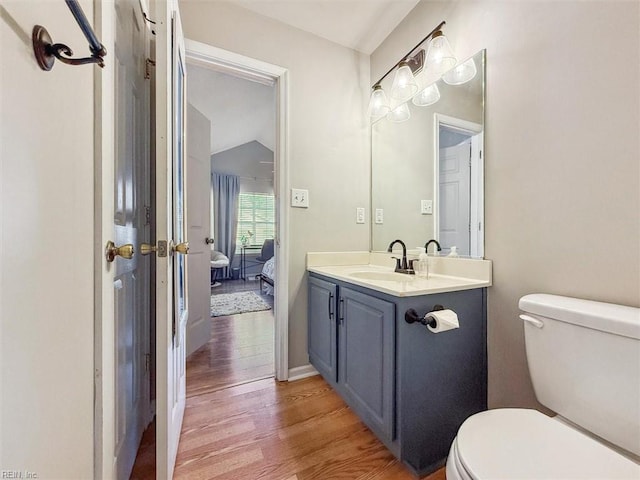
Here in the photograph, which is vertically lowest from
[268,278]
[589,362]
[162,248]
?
[268,278]

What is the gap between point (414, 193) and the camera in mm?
1736

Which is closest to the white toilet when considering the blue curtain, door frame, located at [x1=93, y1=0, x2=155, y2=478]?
door frame, located at [x1=93, y1=0, x2=155, y2=478]

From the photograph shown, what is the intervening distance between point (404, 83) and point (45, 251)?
1858 millimetres

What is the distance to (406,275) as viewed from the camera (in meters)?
1.54

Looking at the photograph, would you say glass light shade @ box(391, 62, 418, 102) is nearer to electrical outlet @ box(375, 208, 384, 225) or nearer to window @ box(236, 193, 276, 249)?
electrical outlet @ box(375, 208, 384, 225)

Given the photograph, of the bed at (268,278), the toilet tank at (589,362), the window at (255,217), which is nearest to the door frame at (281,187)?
the toilet tank at (589,362)

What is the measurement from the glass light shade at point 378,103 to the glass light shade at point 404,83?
0.39ft

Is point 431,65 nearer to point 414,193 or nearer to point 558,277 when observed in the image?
point 414,193

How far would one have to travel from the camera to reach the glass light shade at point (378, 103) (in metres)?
1.87

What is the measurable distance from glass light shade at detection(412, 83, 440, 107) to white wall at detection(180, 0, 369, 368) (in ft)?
1.62

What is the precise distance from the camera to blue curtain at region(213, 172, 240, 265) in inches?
222

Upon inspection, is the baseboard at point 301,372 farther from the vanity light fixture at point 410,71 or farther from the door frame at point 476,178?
the vanity light fixture at point 410,71

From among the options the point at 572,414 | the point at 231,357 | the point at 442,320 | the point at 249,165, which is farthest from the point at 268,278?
the point at 572,414

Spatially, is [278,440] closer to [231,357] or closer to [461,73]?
[231,357]
